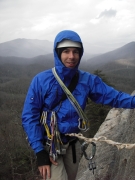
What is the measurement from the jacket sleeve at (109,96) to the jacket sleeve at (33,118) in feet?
2.49

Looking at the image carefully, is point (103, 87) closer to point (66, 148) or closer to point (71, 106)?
point (71, 106)

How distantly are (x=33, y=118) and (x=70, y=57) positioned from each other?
858mm

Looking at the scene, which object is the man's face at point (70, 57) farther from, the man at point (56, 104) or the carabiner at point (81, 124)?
the carabiner at point (81, 124)

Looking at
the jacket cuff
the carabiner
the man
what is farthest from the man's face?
the jacket cuff

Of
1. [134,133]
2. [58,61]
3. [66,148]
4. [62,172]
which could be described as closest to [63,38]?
[58,61]

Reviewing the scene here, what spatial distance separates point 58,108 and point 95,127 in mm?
16634

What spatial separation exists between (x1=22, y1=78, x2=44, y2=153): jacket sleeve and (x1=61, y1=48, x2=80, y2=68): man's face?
0.43 meters

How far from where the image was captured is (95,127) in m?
18.8

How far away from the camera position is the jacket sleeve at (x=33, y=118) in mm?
2535

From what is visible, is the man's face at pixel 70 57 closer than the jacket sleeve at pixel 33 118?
No

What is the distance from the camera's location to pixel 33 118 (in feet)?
8.48

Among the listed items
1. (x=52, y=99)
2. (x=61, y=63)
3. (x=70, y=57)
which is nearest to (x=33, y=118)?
(x=52, y=99)

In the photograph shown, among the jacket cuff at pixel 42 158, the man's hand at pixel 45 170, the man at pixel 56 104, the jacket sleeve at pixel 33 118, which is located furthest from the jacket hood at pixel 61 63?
the man's hand at pixel 45 170

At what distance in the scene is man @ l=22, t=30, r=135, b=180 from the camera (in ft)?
8.44
